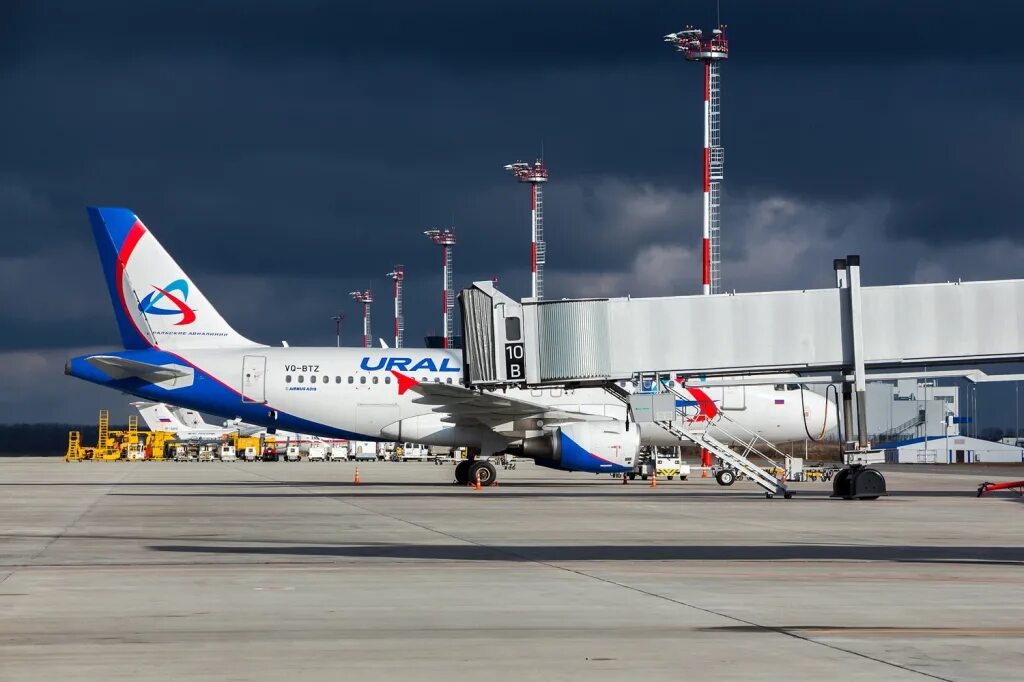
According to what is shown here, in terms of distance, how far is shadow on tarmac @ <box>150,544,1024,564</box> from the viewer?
18391mm

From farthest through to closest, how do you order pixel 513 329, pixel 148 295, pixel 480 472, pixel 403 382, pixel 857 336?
pixel 148 295 < pixel 403 382 < pixel 480 472 < pixel 513 329 < pixel 857 336

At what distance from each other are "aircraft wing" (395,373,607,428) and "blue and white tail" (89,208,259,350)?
29.8ft

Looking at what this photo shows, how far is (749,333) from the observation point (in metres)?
35.7

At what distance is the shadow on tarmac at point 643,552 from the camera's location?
1839 cm

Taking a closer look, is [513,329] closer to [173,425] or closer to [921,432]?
[921,432]

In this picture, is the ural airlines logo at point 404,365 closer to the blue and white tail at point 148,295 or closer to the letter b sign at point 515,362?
the blue and white tail at point 148,295

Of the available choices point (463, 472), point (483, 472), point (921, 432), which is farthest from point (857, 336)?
point (921, 432)

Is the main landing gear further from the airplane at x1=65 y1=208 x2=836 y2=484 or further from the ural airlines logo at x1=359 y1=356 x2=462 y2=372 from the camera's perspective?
the ural airlines logo at x1=359 y1=356 x2=462 y2=372

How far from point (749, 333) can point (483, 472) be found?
1290cm

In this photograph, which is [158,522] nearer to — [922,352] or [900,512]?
[900,512]

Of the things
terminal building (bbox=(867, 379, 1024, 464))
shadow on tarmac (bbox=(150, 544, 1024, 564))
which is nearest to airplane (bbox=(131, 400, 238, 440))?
terminal building (bbox=(867, 379, 1024, 464))

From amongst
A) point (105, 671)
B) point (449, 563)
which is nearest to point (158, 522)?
point (449, 563)

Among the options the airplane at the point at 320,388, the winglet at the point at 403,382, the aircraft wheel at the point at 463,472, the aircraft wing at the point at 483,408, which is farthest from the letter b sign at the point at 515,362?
the winglet at the point at 403,382

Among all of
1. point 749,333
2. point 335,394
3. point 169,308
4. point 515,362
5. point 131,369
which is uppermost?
point 169,308
